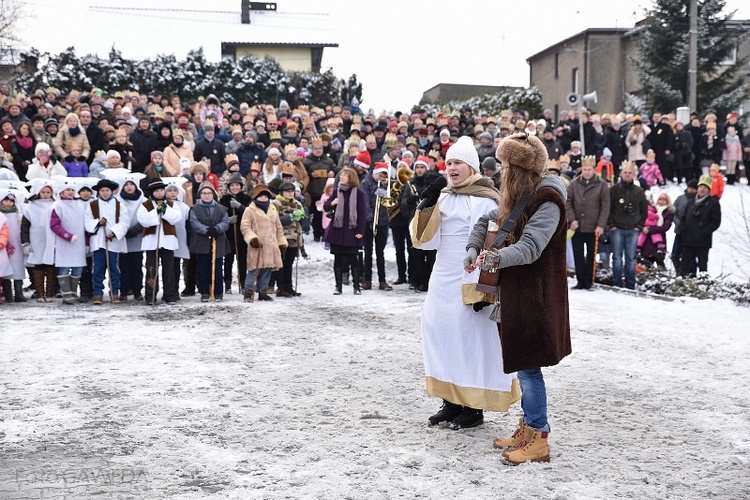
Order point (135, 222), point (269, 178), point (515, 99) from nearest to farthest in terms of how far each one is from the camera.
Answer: point (135, 222) → point (269, 178) → point (515, 99)

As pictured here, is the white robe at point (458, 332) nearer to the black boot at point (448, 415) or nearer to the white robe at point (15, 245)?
the black boot at point (448, 415)

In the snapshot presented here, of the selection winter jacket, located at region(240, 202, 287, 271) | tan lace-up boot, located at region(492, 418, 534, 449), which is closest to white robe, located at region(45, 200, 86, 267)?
winter jacket, located at region(240, 202, 287, 271)

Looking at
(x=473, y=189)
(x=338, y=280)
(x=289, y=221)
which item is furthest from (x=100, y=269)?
(x=473, y=189)

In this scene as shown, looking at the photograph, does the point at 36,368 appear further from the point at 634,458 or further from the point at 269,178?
the point at 269,178

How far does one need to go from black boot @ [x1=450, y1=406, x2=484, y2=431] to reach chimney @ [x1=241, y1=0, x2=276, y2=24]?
46.2m

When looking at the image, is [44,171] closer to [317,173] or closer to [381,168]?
[317,173]

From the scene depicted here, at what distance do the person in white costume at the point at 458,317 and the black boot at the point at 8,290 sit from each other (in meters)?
8.06

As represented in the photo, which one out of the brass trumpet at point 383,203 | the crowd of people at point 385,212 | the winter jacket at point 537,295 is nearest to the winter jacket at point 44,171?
the crowd of people at point 385,212

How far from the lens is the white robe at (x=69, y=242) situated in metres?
11.7

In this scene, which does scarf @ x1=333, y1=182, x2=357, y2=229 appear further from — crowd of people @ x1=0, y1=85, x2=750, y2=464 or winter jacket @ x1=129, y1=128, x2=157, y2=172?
winter jacket @ x1=129, y1=128, x2=157, y2=172

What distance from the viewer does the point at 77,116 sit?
53.7 feet

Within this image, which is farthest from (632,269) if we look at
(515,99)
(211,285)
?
(515,99)

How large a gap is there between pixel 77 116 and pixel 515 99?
2718 centimetres

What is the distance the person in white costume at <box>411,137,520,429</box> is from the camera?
564 centimetres
